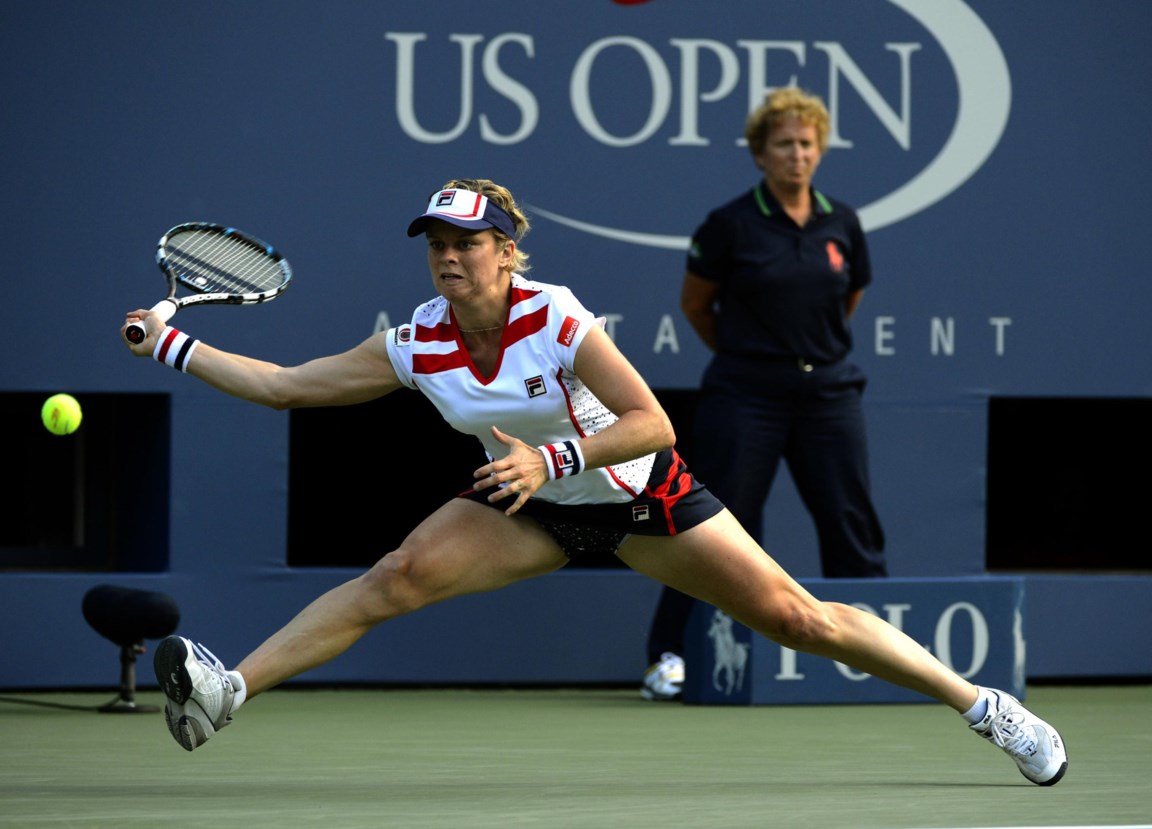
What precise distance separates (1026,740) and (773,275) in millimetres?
2498

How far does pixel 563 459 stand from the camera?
4.43 metres

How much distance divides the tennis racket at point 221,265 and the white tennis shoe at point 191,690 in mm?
976

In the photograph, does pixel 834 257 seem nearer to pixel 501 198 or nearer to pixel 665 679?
pixel 665 679

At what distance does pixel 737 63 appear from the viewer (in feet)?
25.2

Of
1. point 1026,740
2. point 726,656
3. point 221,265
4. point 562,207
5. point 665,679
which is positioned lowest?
point 665,679

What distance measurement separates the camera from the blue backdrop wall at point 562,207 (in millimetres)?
7270

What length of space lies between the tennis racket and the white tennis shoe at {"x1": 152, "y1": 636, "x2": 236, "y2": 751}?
0.98m

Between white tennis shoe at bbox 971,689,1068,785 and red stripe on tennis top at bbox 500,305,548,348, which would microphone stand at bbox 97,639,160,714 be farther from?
white tennis shoe at bbox 971,689,1068,785

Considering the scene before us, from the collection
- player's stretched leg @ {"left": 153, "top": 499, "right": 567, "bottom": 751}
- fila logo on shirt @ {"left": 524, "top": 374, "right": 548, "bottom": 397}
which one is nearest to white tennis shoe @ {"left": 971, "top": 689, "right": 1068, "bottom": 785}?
player's stretched leg @ {"left": 153, "top": 499, "right": 567, "bottom": 751}

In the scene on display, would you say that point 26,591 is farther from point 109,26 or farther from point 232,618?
point 109,26

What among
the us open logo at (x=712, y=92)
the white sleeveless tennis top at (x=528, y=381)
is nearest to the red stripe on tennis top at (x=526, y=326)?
the white sleeveless tennis top at (x=528, y=381)

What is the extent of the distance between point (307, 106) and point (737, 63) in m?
1.67

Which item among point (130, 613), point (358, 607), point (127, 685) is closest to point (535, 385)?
point (358, 607)

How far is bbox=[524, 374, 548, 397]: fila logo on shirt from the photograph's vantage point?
4727 mm
